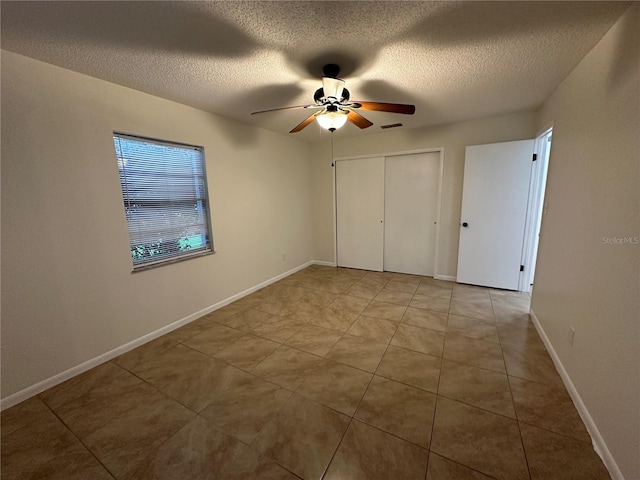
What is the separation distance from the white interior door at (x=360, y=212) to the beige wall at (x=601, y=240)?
7.91ft

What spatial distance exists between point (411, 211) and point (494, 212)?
1141 mm

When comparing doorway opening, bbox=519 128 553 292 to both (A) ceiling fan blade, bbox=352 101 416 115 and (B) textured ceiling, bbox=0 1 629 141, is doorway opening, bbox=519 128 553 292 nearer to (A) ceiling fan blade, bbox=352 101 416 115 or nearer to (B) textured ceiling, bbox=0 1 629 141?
(B) textured ceiling, bbox=0 1 629 141

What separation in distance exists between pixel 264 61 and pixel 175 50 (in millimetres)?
597

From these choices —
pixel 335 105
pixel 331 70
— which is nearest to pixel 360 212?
pixel 335 105

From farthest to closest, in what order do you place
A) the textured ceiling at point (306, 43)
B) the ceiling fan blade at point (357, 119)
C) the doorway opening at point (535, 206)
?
the doorway opening at point (535, 206) → the ceiling fan blade at point (357, 119) → the textured ceiling at point (306, 43)

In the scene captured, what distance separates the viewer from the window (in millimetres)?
2309

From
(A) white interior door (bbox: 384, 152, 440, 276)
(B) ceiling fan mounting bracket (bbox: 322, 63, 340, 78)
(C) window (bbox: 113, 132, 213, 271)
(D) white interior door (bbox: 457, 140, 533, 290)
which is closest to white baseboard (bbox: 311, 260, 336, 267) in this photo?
(A) white interior door (bbox: 384, 152, 440, 276)

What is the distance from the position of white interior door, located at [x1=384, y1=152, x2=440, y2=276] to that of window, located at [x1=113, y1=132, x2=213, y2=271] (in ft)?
9.46

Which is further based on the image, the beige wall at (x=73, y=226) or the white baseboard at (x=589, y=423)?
the beige wall at (x=73, y=226)

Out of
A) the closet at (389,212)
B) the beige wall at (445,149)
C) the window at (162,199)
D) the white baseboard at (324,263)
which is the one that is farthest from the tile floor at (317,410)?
the white baseboard at (324,263)

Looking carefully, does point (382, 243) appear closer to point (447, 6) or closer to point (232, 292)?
point (232, 292)

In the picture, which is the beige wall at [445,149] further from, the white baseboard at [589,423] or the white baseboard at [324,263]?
the white baseboard at [589,423]

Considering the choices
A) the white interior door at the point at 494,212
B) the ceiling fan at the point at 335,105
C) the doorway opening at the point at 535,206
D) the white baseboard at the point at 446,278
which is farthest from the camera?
the white baseboard at the point at 446,278

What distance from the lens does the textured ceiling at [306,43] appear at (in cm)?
136
